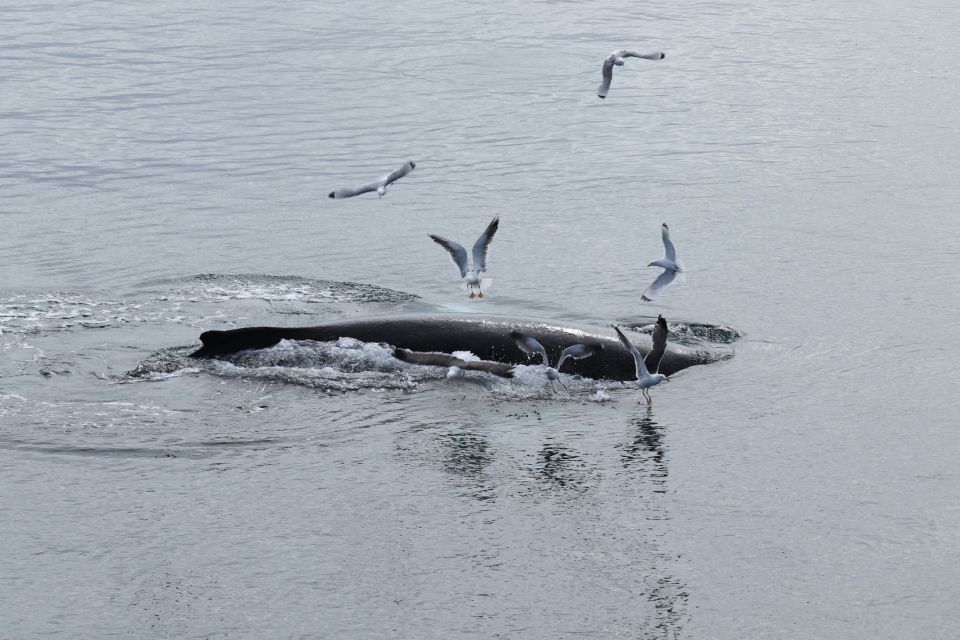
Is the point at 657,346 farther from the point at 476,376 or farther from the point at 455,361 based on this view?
the point at 455,361

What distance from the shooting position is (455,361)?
13820mm

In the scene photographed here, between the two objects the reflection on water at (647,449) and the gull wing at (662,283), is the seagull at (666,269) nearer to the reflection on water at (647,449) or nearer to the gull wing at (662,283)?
the gull wing at (662,283)

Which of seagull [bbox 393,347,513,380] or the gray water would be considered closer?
the gray water

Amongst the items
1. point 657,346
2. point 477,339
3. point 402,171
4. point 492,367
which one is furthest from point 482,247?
point 657,346

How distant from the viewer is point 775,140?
86.7ft

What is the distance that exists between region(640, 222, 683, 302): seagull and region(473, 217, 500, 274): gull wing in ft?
5.16

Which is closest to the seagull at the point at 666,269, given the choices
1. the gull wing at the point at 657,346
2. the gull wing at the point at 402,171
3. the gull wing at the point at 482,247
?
the gull wing at the point at 657,346

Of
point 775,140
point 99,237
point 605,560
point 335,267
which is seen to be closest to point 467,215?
point 335,267

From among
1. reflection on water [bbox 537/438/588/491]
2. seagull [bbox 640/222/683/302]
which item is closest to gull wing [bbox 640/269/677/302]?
seagull [bbox 640/222/683/302]

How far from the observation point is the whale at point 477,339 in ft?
46.4

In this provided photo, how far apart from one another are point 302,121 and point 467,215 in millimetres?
8101

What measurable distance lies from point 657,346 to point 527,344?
142 centimetres

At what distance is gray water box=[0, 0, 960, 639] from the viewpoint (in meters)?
9.77

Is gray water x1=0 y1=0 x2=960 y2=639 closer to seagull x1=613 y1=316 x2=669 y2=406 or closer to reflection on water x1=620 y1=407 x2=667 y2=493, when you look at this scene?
reflection on water x1=620 y1=407 x2=667 y2=493
